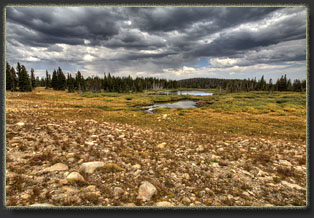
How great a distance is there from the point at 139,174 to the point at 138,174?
3 cm

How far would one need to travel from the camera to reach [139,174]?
4598 mm

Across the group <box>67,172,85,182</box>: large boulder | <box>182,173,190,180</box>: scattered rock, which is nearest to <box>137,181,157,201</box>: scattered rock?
<box>182,173,190,180</box>: scattered rock

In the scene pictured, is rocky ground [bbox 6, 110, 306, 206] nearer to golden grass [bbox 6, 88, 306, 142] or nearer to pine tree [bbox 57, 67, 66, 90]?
golden grass [bbox 6, 88, 306, 142]

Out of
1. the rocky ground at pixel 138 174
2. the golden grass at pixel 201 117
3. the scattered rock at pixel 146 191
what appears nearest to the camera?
the rocky ground at pixel 138 174

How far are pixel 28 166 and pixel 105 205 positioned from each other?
9.60ft

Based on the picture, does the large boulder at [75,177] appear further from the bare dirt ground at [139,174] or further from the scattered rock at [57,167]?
the scattered rock at [57,167]

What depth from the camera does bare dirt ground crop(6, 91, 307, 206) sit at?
343cm

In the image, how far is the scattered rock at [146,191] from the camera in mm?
3527

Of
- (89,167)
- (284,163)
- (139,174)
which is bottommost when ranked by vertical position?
(284,163)

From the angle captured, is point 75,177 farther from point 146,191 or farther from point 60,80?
point 60,80

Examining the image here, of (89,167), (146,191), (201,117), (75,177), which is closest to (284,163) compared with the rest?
(146,191)

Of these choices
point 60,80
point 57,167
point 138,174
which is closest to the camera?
point 57,167

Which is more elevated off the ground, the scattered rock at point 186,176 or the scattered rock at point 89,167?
the scattered rock at point 89,167

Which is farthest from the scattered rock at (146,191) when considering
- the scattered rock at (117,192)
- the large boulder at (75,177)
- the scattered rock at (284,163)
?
the scattered rock at (284,163)
